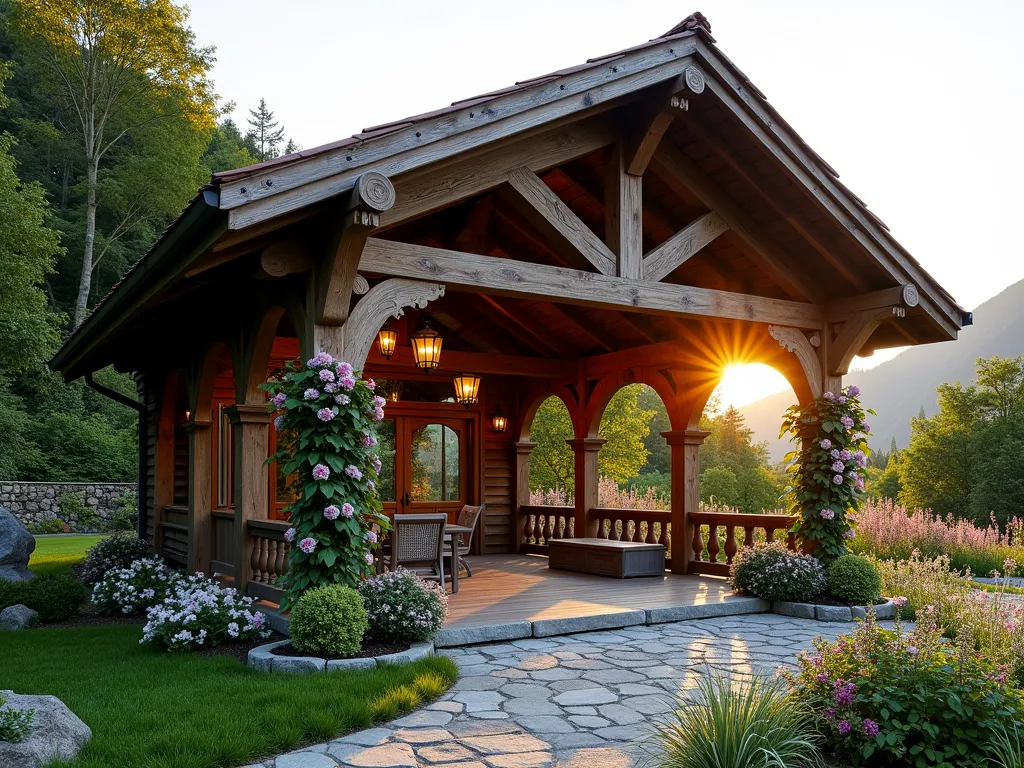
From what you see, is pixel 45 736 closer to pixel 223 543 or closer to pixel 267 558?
pixel 267 558

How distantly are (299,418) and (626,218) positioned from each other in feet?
11.0

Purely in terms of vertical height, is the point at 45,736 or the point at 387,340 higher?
the point at 387,340

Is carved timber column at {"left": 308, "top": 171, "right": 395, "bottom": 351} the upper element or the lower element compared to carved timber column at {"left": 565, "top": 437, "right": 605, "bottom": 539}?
upper

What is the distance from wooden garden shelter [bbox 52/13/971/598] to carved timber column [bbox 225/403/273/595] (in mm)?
25

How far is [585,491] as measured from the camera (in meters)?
12.4

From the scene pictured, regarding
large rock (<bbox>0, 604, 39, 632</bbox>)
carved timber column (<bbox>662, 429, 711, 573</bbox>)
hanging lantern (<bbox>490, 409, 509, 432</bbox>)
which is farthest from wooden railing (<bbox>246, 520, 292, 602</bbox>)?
hanging lantern (<bbox>490, 409, 509, 432</bbox>)

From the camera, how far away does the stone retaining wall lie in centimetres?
2130

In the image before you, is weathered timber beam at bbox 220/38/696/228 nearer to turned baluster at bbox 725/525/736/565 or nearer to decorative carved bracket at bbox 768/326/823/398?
decorative carved bracket at bbox 768/326/823/398

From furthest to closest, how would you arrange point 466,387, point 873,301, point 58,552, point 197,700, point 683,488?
point 58,552 → point 466,387 → point 683,488 → point 873,301 → point 197,700

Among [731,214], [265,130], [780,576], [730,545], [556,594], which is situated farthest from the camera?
[265,130]

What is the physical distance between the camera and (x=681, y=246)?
7980 millimetres

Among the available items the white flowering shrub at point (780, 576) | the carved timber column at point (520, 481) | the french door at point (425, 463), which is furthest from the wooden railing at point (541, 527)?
the white flowering shrub at point (780, 576)

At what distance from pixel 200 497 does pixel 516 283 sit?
4.74 meters

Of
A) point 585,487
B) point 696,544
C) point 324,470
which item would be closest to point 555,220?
point 324,470
